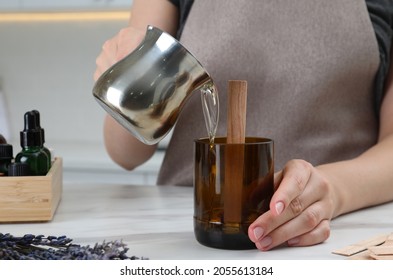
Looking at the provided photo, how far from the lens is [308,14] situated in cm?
118

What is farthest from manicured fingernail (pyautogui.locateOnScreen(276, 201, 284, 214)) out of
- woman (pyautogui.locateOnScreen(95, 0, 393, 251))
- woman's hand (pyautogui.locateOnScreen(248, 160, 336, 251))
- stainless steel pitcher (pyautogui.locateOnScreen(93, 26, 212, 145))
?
woman (pyautogui.locateOnScreen(95, 0, 393, 251))

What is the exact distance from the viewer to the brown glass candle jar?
0.70 m

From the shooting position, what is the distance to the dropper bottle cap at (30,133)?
2.92 feet

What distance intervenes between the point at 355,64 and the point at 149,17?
386 millimetres

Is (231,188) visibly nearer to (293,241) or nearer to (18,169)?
(293,241)

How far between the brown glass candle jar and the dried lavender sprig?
0.11 m

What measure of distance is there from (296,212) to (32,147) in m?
0.37

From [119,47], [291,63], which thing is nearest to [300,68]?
[291,63]

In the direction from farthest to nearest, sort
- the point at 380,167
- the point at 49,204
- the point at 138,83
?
the point at 380,167, the point at 49,204, the point at 138,83

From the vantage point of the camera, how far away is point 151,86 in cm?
65

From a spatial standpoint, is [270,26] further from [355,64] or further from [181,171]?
[181,171]

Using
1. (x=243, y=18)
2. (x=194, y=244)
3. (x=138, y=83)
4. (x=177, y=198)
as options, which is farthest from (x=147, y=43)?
(x=243, y=18)

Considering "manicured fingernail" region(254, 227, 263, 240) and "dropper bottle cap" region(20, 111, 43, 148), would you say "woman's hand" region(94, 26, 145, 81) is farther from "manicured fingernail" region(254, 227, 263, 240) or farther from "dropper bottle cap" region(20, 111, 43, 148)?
"manicured fingernail" region(254, 227, 263, 240)

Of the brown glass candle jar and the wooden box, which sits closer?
the brown glass candle jar
